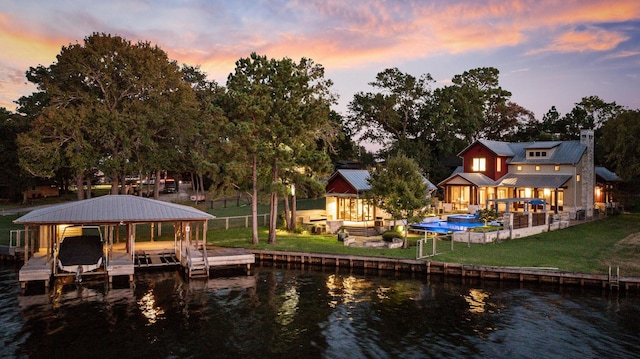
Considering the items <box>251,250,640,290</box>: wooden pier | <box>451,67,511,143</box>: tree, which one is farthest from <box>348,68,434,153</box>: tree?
<box>251,250,640,290</box>: wooden pier

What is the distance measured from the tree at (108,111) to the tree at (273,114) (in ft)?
51.4

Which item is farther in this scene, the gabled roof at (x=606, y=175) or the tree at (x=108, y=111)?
the gabled roof at (x=606, y=175)

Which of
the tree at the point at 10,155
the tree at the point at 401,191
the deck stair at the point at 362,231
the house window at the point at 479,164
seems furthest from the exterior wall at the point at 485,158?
the tree at the point at 10,155

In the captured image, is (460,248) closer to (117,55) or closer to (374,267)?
(374,267)

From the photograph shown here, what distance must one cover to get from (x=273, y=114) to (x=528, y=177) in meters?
31.1

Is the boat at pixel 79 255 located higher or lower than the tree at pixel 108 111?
lower

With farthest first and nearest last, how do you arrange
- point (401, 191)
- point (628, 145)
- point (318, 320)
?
point (628, 145) < point (401, 191) < point (318, 320)

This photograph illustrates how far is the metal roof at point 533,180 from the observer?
153 feet

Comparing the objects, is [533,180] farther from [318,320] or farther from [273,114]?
[318,320]

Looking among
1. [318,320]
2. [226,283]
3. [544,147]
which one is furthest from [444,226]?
[318,320]

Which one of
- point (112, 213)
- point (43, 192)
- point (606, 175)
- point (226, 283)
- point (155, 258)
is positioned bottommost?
point (226, 283)

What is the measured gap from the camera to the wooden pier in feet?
77.8

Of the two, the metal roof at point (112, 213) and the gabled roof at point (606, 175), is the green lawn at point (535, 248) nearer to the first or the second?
the metal roof at point (112, 213)

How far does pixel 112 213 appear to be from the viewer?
27188mm
